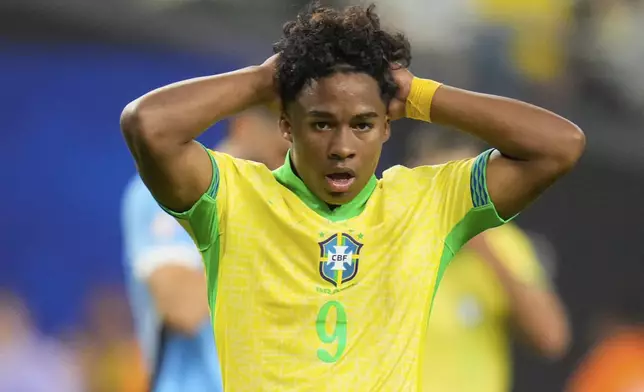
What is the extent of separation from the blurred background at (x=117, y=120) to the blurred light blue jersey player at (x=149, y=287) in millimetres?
39

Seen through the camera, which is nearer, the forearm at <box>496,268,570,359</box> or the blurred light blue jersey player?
the blurred light blue jersey player

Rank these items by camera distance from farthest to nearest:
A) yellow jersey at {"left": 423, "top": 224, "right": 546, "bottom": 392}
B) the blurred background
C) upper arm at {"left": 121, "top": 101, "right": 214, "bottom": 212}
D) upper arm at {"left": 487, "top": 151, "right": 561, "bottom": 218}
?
yellow jersey at {"left": 423, "top": 224, "right": 546, "bottom": 392}, the blurred background, upper arm at {"left": 487, "top": 151, "right": 561, "bottom": 218}, upper arm at {"left": 121, "top": 101, "right": 214, "bottom": 212}

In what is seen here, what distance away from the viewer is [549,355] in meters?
2.98

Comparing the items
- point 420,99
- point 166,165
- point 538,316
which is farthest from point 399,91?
point 538,316

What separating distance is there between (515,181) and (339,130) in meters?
0.31

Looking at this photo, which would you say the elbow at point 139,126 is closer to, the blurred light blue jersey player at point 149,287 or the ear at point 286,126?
the ear at point 286,126

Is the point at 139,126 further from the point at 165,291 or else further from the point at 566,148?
the point at 165,291

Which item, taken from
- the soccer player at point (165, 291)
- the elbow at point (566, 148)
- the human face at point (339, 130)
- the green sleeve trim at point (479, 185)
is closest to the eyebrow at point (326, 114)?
the human face at point (339, 130)

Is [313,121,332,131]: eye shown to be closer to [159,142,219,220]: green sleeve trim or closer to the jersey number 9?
[159,142,219,220]: green sleeve trim

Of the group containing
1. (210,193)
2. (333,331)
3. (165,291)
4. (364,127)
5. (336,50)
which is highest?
(336,50)

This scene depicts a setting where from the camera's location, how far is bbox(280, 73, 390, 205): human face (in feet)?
4.77

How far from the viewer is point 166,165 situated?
143cm

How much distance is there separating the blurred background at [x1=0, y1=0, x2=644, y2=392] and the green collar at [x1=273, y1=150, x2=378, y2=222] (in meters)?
1.32

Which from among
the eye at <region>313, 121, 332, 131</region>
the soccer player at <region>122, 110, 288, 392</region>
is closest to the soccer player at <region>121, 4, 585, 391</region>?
the eye at <region>313, 121, 332, 131</region>
